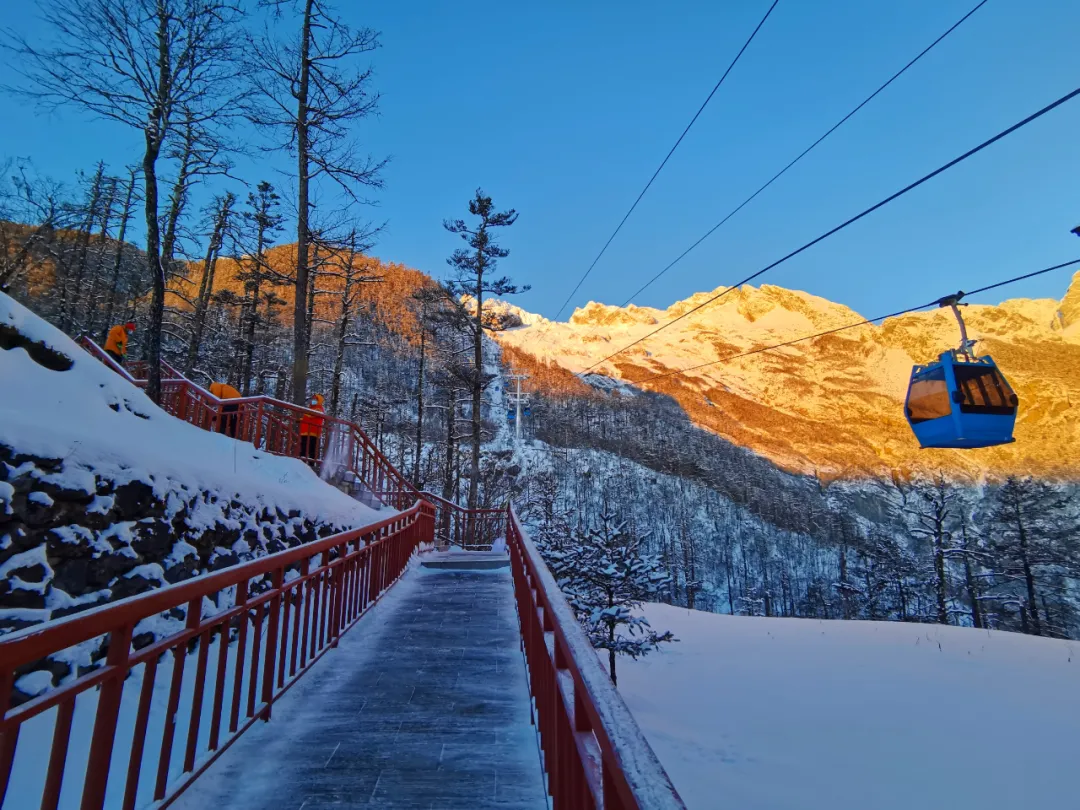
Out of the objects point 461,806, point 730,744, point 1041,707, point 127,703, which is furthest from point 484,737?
Answer: point 1041,707

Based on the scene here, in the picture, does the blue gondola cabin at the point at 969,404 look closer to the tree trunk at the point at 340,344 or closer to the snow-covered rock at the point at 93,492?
the snow-covered rock at the point at 93,492

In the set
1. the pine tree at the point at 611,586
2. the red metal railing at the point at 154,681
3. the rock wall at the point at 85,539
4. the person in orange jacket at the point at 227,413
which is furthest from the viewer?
the pine tree at the point at 611,586

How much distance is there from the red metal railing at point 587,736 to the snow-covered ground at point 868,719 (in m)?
7.18

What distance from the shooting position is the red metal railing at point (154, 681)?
5.24 ft

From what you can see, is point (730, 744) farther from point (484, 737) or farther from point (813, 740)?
point (484, 737)

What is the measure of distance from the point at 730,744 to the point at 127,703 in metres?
10.2

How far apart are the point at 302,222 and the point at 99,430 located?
9241 mm

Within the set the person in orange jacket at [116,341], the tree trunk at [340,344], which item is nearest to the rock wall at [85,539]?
the person in orange jacket at [116,341]

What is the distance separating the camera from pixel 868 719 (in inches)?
434

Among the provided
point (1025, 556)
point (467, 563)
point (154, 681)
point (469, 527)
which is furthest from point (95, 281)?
point (1025, 556)

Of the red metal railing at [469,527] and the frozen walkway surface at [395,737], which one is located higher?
the red metal railing at [469,527]

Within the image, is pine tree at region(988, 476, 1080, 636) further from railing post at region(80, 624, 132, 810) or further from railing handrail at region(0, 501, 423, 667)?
railing post at region(80, 624, 132, 810)

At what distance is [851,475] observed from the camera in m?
139

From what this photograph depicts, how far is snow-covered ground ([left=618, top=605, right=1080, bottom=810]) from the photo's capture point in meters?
8.14
